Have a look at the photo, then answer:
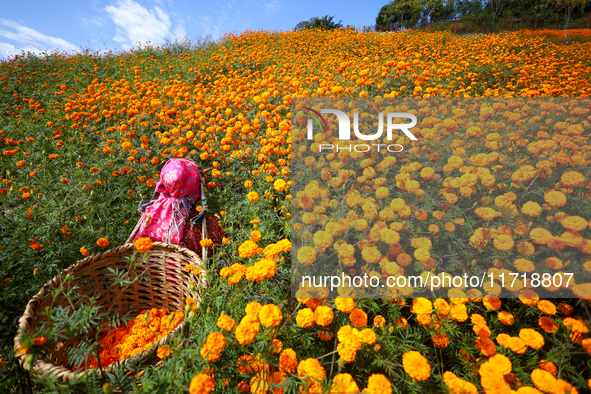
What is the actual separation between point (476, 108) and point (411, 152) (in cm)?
119

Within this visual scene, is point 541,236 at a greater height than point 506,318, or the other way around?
point 541,236

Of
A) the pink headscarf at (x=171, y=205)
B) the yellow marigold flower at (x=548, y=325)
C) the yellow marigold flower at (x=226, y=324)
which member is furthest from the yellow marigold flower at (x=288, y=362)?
the pink headscarf at (x=171, y=205)

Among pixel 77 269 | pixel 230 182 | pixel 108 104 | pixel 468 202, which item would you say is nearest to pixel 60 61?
pixel 108 104

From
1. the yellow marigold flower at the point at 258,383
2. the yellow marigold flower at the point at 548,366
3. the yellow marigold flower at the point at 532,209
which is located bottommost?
the yellow marigold flower at the point at 548,366

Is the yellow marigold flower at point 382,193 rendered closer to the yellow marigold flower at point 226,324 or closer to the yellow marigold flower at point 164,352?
the yellow marigold flower at point 226,324

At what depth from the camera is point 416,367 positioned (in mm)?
910

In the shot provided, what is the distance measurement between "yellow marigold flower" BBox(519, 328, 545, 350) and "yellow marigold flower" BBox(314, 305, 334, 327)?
82 centimetres

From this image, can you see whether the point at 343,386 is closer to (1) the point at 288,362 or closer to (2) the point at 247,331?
(1) the point at 288,362

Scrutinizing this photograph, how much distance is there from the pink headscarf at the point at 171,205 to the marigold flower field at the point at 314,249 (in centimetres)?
31

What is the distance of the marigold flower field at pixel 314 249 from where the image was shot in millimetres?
957

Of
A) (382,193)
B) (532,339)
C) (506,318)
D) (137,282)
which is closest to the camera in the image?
(532,339)

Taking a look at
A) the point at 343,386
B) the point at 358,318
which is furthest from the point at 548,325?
the point at 343,386

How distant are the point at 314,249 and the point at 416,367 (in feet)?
1.98

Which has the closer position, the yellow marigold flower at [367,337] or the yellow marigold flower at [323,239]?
the yellow marigold flower at [367,337]
